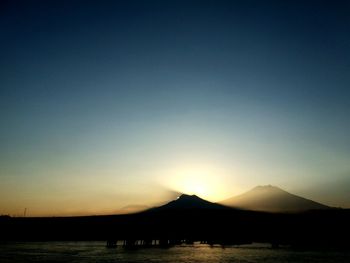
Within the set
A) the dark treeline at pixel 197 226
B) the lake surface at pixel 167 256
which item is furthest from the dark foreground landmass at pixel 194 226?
the lake surface at pixel 167 256

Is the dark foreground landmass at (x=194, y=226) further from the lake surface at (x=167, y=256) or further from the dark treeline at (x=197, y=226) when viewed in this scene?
the lake surface at (x=167, y=256)

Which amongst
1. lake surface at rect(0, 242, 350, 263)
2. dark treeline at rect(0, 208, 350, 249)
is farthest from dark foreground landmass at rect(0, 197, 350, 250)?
lake surface at rect(0, 242, 350, 263)

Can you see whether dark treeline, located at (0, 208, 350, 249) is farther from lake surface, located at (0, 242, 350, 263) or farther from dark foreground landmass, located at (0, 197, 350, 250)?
lake surface, located at (0, 242, 350, 263)

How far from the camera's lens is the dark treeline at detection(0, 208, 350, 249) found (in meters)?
106

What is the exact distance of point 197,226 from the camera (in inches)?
4621

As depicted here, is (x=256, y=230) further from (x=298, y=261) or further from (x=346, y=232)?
(x=298, y=261)

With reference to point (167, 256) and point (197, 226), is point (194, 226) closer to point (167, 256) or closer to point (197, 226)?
point (197, 226)

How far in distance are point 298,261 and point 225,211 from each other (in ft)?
153

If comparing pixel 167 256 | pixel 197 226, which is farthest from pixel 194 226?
pixel 167 256

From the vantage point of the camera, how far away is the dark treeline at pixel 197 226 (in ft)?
348

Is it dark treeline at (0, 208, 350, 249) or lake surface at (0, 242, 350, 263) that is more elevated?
dark treeline at (0, 208, 350, 249)

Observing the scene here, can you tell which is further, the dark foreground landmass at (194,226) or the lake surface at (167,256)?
the dark foreground landmass at (194,226)

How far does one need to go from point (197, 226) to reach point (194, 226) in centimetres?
94

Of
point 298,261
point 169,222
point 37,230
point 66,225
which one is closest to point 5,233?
point 37,230
